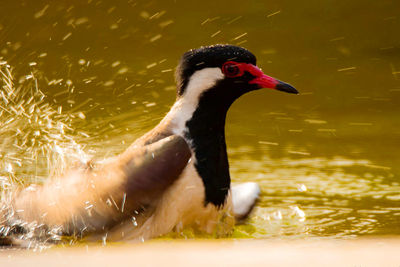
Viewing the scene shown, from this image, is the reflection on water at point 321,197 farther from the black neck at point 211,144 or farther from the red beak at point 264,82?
the red beak at point 264,82

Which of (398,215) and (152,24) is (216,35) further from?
(398,215)

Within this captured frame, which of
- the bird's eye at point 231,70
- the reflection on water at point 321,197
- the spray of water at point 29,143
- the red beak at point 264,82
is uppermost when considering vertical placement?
the bird's eye at point 231,70

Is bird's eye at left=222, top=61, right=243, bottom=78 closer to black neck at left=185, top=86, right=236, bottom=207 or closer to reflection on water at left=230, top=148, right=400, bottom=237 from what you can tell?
black neck at left=185, top=86, right=236, bottom=207

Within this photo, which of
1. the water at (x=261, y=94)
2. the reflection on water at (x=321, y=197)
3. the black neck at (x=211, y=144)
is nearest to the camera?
the black neck at (x=211, y=144)

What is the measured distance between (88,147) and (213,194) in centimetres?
106

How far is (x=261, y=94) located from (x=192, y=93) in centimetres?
291

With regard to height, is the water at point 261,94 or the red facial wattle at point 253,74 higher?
the red facial wattle at point 253,74

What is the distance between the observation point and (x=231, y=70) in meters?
3.04

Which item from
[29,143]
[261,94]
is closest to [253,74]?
[29,143]

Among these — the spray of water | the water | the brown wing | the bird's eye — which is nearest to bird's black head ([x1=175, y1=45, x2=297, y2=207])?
the bird's eye

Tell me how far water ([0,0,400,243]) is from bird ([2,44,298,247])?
25 cm

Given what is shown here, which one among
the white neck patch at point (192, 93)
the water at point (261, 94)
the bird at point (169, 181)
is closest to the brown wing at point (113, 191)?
the bird at point (169, 181)

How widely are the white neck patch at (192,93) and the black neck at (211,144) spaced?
0.02 meters

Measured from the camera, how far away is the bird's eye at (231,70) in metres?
3.02
